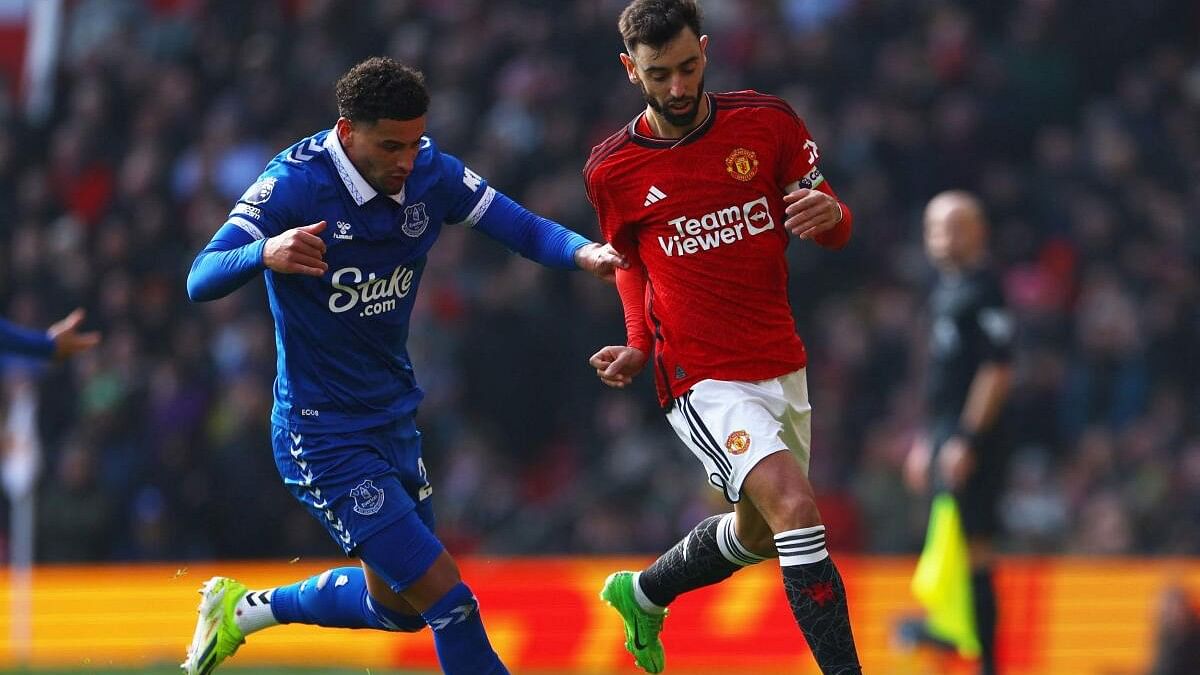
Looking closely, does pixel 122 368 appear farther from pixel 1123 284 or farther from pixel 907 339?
pixel 1123 284

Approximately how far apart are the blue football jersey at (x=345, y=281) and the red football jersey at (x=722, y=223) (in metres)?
0.69

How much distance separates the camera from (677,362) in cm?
622

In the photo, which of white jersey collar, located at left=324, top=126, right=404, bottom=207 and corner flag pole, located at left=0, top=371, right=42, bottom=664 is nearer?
white jersey collar, located at left=324, top=126, right=404, bottom=207

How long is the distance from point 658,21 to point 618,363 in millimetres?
1188

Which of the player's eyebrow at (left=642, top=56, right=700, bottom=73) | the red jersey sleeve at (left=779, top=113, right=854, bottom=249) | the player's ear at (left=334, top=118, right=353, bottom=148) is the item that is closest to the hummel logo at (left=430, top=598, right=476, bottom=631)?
the player's ear at (left=334, top=118, right=353, bottom=148)

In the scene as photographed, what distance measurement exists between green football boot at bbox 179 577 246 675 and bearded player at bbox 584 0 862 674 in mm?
1969

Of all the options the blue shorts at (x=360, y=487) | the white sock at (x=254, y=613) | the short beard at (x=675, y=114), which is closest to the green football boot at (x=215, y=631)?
the white sock at (x=254, y=613)

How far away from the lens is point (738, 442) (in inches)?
234

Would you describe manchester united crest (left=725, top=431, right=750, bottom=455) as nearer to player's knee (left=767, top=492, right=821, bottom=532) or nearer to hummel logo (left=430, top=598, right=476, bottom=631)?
player's knee (left=767, top=492, right=821, bottom=532)

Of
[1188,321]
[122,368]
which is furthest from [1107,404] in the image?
[122,368]

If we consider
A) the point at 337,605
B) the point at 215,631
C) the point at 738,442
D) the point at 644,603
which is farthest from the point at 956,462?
the point at 215,631

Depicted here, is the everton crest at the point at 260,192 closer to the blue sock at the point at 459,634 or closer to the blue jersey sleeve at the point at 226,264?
the blue jersey sleeve at the point at 226,264

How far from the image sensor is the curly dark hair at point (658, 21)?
594 cm

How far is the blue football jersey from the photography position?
240 inches
